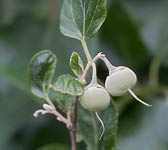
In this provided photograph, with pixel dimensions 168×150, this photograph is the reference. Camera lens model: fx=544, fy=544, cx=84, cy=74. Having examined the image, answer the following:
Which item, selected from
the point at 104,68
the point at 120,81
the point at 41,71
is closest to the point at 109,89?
the point at 120,81

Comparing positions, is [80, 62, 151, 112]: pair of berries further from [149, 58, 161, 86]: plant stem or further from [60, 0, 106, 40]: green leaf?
[149, 58, 161, 86]: plant stem

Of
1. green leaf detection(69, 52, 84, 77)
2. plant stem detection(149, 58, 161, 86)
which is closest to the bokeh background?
plant stem detection(149, 58, 161, 86)

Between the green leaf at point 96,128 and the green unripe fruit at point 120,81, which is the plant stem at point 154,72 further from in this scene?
the green unripe fruit at point 120,81

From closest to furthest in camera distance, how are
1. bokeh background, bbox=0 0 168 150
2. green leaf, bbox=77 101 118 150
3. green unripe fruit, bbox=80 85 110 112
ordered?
green unripe fruit, bbox=80 85 110 112
green leaf, bbox=77 101 118 150
bokeh background, bbox=0 0 168 150

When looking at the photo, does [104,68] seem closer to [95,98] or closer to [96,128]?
[96,128]

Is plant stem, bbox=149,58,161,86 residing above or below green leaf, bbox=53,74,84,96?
below

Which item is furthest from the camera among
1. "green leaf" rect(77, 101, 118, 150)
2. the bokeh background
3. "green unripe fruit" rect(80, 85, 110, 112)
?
the bokeh background

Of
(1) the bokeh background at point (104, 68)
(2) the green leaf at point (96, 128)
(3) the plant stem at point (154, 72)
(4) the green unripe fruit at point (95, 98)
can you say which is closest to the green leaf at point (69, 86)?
(4) the green unripe fruit at point (95, 98)

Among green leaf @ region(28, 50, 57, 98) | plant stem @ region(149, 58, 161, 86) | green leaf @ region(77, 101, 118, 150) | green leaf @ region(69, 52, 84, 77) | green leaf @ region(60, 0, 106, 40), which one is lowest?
plant stem @ region(149, 58, 161, 86)
